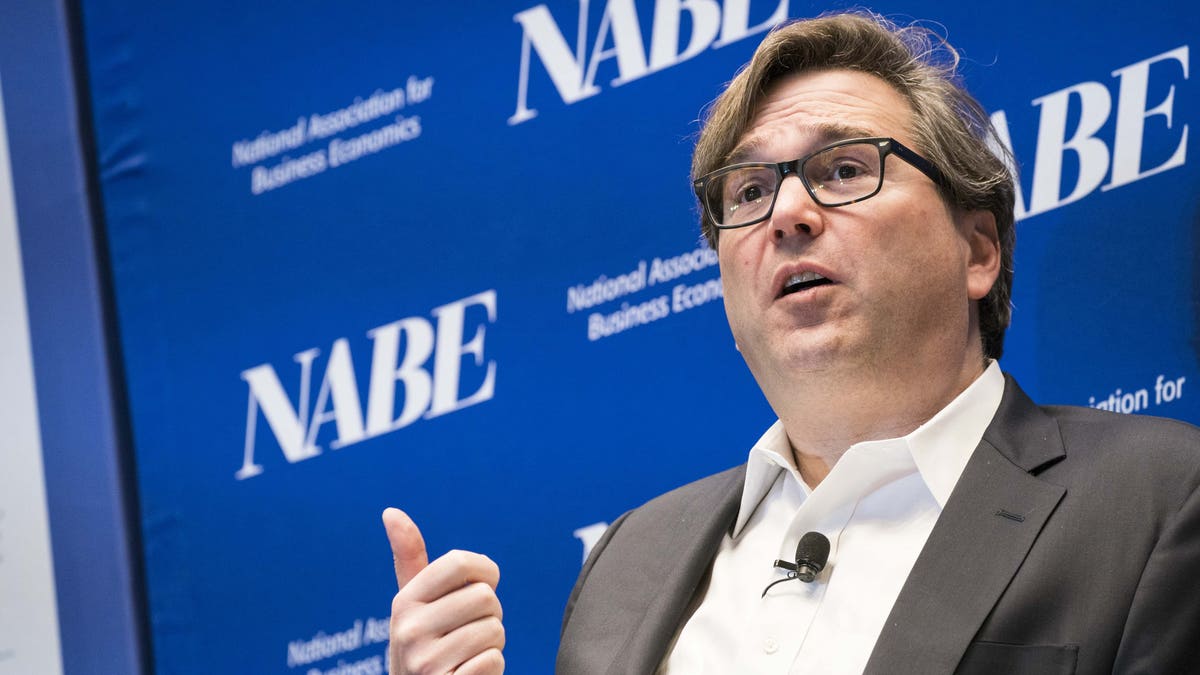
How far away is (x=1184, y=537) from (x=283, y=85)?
7.01 feet

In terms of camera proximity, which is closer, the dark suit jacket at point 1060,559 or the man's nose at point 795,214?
the dark suit jacket at point 1060,559

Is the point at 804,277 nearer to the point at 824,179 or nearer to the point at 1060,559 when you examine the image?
the point at 824,179

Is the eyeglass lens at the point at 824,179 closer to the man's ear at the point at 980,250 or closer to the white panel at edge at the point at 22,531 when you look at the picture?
the man's ear at the point at 980,250

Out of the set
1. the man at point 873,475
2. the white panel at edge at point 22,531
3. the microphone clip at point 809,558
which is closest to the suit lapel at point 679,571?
the man at point 873,475

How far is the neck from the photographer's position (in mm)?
1739

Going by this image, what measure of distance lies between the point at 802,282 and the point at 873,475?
0.95 ft

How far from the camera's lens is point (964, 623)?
1.41 meters

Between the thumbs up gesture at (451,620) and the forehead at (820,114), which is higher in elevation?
the forehead at (820,114)

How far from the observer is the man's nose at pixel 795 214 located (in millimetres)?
1731

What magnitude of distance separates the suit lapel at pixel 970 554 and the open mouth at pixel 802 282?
1.01ft

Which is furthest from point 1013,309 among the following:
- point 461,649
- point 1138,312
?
point 461,649

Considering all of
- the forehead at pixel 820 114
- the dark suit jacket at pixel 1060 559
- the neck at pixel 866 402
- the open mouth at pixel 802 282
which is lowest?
the dark suit jacket at pixel 1060 559

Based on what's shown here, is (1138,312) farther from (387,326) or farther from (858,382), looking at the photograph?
(387,326)

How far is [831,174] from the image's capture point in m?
1.80
